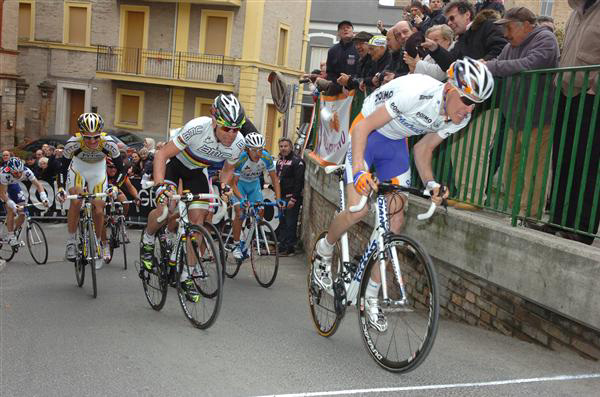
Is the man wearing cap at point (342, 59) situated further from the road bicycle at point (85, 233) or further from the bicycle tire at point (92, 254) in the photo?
the bicycle tire at point (92, 254)

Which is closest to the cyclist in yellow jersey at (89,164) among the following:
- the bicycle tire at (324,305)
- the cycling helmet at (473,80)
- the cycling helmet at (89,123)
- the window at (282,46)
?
the cycling helmet at (89,123)

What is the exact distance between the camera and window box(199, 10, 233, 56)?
34.4 metres

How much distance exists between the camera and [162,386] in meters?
4.68

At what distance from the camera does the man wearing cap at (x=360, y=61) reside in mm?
9836

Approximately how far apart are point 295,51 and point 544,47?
34.0 metres

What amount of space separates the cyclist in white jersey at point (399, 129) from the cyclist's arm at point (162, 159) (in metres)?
2.02

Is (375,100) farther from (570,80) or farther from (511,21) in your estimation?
(511,21)

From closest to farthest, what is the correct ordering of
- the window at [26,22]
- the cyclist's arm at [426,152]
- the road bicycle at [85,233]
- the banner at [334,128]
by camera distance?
the cyclist's arm at [426,152], the road bicycle at [85,233], the banner at [334,128], the window at [26,22]

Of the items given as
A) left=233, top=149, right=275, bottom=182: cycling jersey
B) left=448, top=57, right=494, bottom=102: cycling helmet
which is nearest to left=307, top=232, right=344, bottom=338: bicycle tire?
left=448, top=57, right=494, bottom=102: cycling helmet

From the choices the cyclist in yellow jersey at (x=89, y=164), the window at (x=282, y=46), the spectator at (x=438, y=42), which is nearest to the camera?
the spectator at (x=438, y=42)

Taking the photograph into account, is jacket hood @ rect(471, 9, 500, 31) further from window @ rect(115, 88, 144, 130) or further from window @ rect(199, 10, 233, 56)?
window @ rect(115, 88, 144, 130)

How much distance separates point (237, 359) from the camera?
17.3ft

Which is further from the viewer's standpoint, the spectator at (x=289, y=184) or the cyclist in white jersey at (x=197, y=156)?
the spectator at (x=289, y=184)

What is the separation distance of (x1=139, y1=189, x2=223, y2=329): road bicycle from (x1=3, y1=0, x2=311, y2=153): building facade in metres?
27.8
